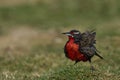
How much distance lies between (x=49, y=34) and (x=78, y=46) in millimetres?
11288

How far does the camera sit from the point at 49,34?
22188 mm

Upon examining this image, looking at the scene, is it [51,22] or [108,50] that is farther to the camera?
[51,22]

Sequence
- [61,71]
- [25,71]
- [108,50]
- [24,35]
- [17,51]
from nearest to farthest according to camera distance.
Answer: [61,71]
[25,71]
[108,50]
[17,51]
[24,35]

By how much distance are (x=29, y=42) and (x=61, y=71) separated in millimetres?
10140

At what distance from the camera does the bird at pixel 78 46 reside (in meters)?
10.8

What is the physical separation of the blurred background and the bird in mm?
380

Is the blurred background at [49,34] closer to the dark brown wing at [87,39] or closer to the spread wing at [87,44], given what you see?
the spread wing at [87,44]

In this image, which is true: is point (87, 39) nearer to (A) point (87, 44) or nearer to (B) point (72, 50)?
(A) point (87, 44)

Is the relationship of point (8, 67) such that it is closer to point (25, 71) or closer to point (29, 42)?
point (25, 71)

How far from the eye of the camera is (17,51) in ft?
59.3

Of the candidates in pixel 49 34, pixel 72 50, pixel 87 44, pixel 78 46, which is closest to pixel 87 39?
pixel 87 44

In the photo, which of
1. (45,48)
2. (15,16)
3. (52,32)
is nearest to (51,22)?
(15,16)

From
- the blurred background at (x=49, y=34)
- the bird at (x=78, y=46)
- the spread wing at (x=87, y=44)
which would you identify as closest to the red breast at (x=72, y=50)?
the bird at (x=78, y=46)

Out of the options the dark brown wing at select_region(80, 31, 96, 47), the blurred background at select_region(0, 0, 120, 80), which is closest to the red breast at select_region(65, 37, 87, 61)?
the dark brown wing at select_region(80, 31, 96, 47)
